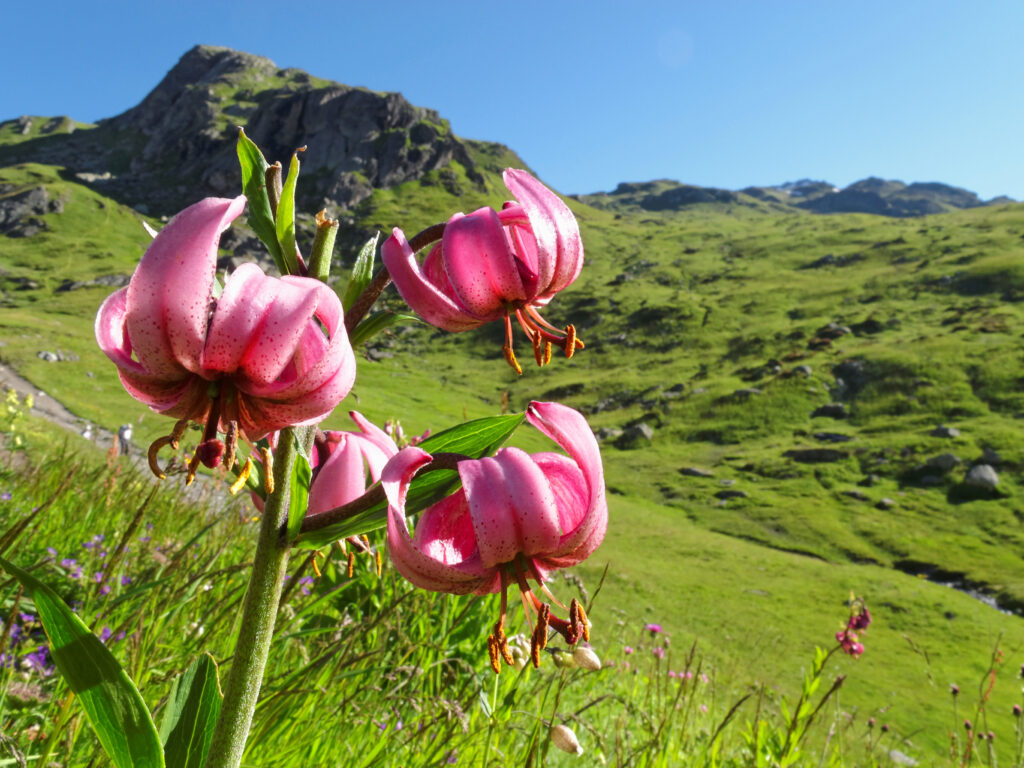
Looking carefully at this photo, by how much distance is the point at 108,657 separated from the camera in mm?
952

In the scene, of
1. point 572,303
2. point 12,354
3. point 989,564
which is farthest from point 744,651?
point 572,303

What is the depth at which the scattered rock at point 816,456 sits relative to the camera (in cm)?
4719

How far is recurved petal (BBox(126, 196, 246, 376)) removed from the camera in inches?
34.9

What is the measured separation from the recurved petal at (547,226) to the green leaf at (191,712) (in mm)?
905

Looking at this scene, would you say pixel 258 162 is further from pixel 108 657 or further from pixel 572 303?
pixel 572 303

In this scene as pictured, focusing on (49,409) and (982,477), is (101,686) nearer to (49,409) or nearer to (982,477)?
(49,409)

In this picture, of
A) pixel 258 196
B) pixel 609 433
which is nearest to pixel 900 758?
pixel 258 196

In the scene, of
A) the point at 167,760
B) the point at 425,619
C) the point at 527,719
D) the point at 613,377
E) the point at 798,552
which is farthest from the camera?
the point at 613,377

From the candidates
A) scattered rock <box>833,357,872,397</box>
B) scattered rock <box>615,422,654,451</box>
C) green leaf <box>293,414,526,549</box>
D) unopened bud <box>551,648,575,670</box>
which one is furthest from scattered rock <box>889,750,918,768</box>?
scattered rock <box>833,357,872,397</box>

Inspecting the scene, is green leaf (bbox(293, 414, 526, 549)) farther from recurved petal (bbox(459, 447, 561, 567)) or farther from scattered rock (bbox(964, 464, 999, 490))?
scattered rock (bbox(964, 464, 999, 490))

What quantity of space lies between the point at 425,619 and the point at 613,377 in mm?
76214

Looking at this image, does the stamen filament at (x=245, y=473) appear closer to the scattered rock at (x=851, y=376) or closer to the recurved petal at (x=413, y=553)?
the recurved petal at (x=413, y=553)

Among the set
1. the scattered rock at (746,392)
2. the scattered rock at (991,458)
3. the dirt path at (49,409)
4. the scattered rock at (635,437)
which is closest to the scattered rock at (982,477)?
the scattered rock at (991,458)

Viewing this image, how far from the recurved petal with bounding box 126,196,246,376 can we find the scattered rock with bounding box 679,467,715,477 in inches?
1904
